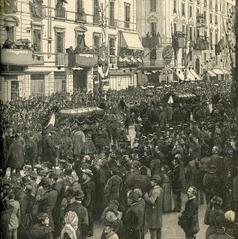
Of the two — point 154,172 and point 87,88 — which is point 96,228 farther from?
point 87,88

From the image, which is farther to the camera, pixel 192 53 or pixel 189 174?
pixel 192 53

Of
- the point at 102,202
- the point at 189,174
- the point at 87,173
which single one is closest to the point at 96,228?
the point at 102,202

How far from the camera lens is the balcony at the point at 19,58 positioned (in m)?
5.30

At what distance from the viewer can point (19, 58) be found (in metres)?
5.37

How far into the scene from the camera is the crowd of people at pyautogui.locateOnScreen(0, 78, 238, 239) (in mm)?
4473

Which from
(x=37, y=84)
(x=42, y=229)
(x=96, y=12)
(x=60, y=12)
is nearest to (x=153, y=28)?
(x=96, y=12)

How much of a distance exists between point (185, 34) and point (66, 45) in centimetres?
137

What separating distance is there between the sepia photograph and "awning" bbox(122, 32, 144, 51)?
2 cm

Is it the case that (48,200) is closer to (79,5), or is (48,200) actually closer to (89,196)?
(89,196)

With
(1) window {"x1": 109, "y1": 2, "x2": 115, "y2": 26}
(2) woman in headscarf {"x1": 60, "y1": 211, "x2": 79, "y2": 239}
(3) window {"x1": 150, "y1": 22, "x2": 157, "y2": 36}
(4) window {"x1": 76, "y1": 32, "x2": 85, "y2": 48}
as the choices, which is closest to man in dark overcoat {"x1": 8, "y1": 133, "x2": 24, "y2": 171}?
(2) woman in headscarf {"x1": 60, "y1": 211, "x2": 79, "y2": 239}

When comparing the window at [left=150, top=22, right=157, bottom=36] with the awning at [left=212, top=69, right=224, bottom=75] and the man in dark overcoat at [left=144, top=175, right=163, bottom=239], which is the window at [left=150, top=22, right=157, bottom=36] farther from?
the man in dark overcoat at [left=144, top=175, right=163, bottom=239]

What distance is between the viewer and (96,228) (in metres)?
4.84

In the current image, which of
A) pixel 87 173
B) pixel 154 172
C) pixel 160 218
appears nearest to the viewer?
pixel 160 218

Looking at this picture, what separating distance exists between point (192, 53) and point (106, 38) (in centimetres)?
104
